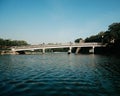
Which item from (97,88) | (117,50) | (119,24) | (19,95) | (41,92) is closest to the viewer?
(19,95)

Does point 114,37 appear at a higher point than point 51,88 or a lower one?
higher

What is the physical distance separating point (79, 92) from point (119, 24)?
105m

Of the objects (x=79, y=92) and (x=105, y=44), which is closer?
(x=79, y=92)

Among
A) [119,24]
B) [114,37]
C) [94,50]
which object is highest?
[119,24]

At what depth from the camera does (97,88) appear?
51.9 feet

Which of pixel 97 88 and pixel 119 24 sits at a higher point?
pixel 119 24

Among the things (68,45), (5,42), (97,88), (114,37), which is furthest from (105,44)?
(97,88)

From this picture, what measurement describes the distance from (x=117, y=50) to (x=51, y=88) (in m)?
91.1

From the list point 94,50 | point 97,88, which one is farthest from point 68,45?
point 97,88

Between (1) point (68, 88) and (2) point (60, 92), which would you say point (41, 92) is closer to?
(2) point (60, 92)

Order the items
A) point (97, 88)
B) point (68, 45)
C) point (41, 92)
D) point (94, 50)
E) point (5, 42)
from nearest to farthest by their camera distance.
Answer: point (41, 92)
point (97, 88)
point (68, 45)
point (94, 50)
point (5, 42)

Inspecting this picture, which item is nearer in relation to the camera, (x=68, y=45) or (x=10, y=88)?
(x=10, y=88)

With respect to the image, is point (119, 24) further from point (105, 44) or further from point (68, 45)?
point (68, 45)

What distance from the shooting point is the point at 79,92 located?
1458cm
